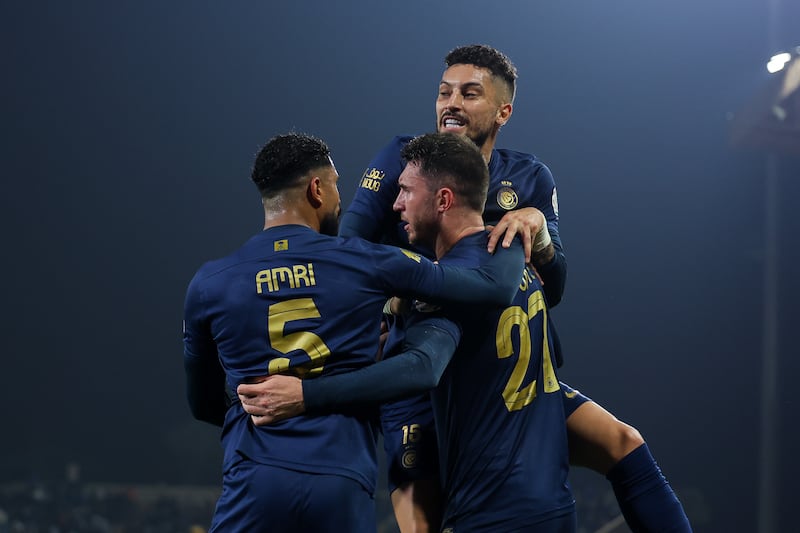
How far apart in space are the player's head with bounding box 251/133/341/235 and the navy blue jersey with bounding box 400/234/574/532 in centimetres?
38

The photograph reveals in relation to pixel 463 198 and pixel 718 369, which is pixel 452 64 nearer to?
pixel 463 198

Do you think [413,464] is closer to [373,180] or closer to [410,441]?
[410,441]

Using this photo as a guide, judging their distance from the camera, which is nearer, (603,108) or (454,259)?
(454,259)

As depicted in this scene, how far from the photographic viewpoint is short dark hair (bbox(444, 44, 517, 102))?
3.02 meters

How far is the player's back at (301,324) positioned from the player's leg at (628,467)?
857 mm

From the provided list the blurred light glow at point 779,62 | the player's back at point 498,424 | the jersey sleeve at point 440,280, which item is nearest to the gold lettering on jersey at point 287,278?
the jersey sleeve at point 440,280

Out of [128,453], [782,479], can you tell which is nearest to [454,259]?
[782,479]

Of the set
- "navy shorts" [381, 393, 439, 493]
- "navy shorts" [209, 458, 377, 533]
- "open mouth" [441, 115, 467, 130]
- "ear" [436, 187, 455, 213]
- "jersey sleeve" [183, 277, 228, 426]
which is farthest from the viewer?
"open mouth" [441, 115, 467, 130]

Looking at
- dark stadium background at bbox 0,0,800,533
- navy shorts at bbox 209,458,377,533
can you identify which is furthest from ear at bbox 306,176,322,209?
dark stadium background at bbox 0,0,800,533

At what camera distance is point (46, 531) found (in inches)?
436

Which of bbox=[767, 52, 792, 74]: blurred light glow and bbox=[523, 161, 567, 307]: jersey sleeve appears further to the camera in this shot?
bbox=[767, 52, 792, 74]: blurred light glow

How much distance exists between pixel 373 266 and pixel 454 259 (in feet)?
1.06

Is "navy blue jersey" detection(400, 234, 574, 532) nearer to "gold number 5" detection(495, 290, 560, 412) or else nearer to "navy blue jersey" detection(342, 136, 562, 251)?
"gold number 5" detection(495, 290, 560, 412)

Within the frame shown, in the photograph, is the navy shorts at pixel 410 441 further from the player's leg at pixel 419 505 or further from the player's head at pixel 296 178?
the player's head at pixel 296 178
